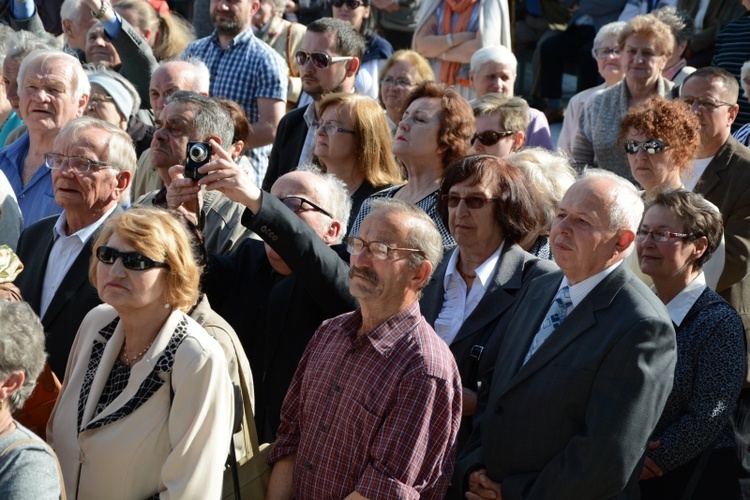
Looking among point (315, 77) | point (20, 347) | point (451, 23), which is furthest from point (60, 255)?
point (451, 23)

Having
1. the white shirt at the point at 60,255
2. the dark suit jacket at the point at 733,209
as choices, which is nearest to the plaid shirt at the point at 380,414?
the white shirt at the point at 60,255

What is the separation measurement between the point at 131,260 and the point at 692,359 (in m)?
2.24

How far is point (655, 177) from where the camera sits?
5.39m

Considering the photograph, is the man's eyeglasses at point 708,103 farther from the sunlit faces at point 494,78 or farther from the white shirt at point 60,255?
the white shirt at point 60,255

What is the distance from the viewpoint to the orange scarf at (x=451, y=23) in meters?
8.38

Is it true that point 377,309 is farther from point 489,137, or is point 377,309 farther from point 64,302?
point 489,137

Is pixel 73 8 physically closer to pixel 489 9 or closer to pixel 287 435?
pixel 489 9

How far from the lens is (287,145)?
684 centimetres

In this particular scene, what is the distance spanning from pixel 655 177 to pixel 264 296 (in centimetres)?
216

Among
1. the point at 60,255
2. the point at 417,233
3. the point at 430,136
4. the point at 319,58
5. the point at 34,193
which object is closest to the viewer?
the point at 417,233

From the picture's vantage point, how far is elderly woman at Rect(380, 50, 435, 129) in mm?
7273

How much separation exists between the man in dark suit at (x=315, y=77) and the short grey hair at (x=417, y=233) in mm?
2976

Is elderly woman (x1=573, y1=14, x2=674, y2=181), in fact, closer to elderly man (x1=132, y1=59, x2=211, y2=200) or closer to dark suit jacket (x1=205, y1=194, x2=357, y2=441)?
elderly man (x1=132, y1=59, x2=211, y2=200)

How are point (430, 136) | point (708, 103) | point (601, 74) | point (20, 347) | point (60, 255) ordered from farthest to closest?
point (601, 74) → point (708, 103) → point (430, 136) → point (60, 255) → point (20, 347)
